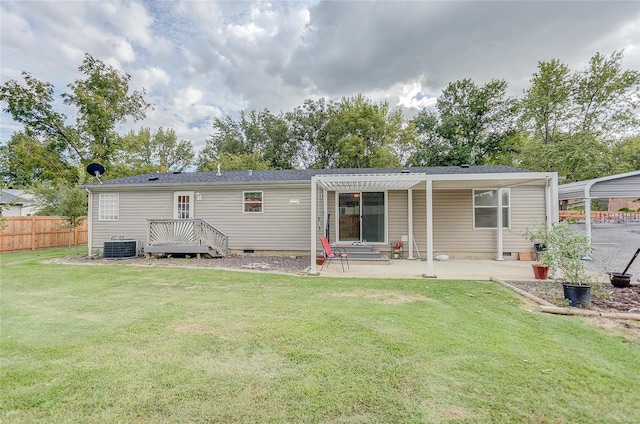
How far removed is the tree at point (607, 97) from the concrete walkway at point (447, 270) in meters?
18.6

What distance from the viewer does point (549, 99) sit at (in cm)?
2092

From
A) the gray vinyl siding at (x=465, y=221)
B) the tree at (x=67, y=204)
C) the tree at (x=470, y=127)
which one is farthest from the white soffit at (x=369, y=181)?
the tree at (x=470, y=127)

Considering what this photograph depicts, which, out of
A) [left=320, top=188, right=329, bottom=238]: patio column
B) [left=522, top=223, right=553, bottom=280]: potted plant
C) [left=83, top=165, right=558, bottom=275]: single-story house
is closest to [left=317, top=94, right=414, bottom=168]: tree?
[left=83, top=165, right=558, bottom=275]: single-story house

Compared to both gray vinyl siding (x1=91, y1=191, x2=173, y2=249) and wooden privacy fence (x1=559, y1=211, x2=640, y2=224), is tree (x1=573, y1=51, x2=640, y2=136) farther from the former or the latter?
gray vinyl siding (x1=91, y1=191, x2=173, y2=249)

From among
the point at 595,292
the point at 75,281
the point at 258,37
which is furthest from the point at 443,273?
the point at 258,37

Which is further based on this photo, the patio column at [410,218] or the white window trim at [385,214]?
the white window trim at [385,214]

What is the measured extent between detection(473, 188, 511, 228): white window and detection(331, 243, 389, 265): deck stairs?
11.2 feet

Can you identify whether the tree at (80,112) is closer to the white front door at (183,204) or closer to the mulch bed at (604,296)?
the white front door at (183,204)

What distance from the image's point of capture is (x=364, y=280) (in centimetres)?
655

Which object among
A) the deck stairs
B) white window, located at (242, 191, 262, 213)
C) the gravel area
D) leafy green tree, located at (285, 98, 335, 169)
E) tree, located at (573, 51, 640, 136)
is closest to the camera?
the gravel area

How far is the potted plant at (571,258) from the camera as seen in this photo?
4.54 meters

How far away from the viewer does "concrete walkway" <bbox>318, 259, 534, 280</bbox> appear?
6.98 meters

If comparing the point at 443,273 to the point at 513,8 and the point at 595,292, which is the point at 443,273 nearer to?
the point at 595,292

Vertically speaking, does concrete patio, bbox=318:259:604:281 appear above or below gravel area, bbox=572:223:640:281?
below
